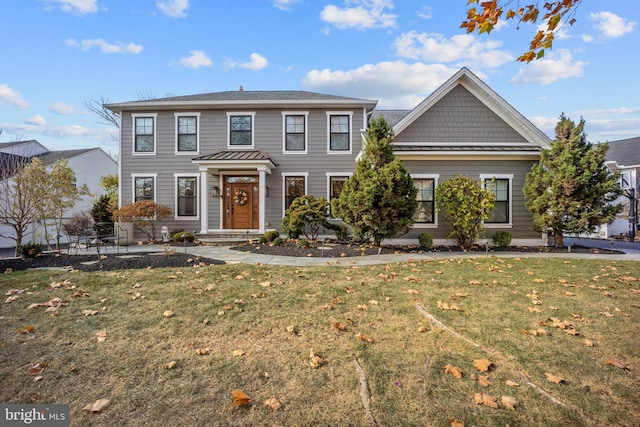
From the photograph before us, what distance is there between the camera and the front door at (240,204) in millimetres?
13703

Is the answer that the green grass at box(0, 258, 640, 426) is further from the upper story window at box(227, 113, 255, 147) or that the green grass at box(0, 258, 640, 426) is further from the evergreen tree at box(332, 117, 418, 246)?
the upper story window at box(227, 113, 255, 147)

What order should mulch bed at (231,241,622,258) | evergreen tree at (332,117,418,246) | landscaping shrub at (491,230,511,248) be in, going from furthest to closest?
1. landscaping shrub at (491,230,511,248)
2. evergreen tree at (332,117,418,246)
3. mulch bed at (231,241,622,258)

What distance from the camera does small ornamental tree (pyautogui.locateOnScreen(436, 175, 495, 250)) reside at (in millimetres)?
9977

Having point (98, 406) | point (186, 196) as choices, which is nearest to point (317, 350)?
point (98, 406)

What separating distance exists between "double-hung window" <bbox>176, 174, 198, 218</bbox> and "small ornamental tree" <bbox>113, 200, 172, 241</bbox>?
555 mm

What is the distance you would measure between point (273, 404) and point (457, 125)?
12.8 m

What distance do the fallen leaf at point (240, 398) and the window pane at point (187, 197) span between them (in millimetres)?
12517

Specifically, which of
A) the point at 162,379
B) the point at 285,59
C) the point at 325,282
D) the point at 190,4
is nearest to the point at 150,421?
the point at 162,379

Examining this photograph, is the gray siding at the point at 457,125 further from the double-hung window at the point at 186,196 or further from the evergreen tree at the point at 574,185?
the double-hung window at the point at 186,196

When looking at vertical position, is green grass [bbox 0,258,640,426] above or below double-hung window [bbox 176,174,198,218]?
below

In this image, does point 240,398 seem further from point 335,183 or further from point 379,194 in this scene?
point 335,183

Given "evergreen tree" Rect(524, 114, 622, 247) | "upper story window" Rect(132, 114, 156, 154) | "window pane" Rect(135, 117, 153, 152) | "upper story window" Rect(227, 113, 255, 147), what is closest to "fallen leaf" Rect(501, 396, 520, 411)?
"evergreen tree" Rect(524, 114, 622, 247)

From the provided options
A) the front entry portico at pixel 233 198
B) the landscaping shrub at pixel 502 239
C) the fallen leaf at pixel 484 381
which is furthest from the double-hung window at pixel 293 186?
the fallen leaf at pixel 484 381

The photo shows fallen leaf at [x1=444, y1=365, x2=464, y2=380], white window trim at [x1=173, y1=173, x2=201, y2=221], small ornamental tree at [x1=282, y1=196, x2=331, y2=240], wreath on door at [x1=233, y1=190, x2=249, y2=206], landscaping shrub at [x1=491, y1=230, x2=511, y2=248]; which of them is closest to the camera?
fallen leaf at [x1=444, y1=365, x2=464, y2=380]
